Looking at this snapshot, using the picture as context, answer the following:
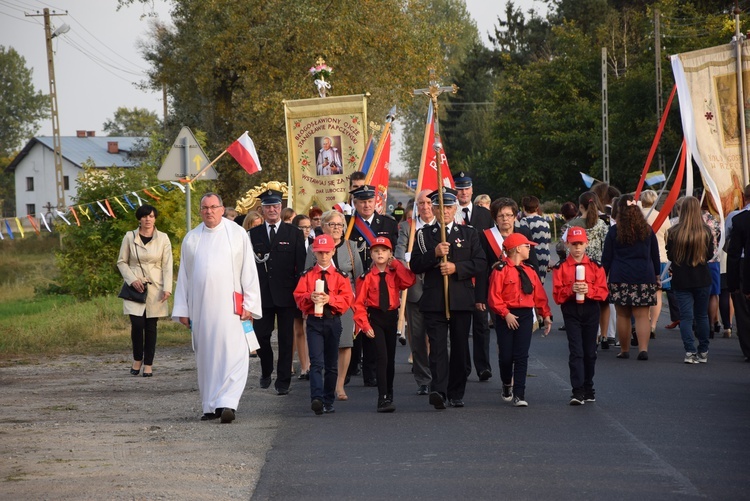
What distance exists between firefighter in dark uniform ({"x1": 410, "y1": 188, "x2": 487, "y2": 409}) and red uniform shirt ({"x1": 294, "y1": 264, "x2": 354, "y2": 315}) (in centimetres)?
73

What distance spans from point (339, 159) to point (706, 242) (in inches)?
213

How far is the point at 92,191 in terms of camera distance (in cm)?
2445

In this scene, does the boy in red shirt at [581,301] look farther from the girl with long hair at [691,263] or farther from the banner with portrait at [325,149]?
the banner with portrait at [325,149]

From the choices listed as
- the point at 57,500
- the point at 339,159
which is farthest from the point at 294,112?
the point at 57,500

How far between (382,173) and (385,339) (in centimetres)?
377

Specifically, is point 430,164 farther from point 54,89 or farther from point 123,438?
point 54,89

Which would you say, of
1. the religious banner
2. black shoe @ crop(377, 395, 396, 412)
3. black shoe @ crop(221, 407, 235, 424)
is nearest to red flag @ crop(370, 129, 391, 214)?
black shoe @ crop(377, 395, 396, 412)

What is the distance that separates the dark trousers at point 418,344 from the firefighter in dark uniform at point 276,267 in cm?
139

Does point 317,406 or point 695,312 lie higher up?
point 695,312

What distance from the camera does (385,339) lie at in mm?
10703

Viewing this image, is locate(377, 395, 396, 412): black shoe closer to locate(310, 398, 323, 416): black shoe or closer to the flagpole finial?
locate(310, 398, 323, 416): black shoe

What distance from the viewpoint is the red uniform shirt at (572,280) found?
11055mm

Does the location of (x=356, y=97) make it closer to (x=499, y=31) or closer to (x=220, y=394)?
(x=220, y=394)

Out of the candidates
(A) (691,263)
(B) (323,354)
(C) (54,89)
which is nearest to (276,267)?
(B) (323,354)
